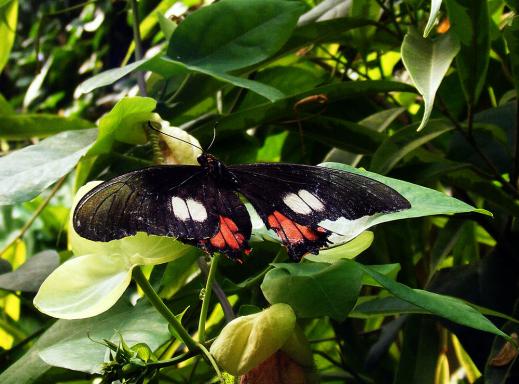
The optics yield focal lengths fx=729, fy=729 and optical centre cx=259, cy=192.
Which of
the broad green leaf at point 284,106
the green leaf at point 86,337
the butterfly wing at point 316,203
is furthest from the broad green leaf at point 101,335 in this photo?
the broad green leaf at point 284,106

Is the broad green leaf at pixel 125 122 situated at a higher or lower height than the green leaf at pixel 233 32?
lower

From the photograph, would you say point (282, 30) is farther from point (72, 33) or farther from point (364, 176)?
point (72, 33)

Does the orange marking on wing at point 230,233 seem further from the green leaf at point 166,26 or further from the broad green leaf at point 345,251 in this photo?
the green leaf at point 166,26

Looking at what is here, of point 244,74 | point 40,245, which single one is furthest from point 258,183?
point 40,245

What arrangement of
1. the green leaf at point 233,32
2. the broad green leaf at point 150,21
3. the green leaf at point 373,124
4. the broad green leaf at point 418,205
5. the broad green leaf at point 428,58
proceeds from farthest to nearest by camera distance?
the broad green leaf at point 150,21, the green leaf at point 373,124, the green leaf at point 233,32, the broad green leaf at point 428,58, the broad green leaf at point 418,205

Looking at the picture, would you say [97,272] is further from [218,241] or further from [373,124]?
[373,124]

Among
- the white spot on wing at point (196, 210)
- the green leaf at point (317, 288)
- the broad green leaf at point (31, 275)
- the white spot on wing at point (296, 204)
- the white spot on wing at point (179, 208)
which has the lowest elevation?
the broad green leaf at point (31, 275)

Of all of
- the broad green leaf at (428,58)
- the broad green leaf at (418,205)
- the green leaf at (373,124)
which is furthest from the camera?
the green leaf at (373,124)

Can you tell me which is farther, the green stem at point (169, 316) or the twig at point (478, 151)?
the twig at point (478, 151)
